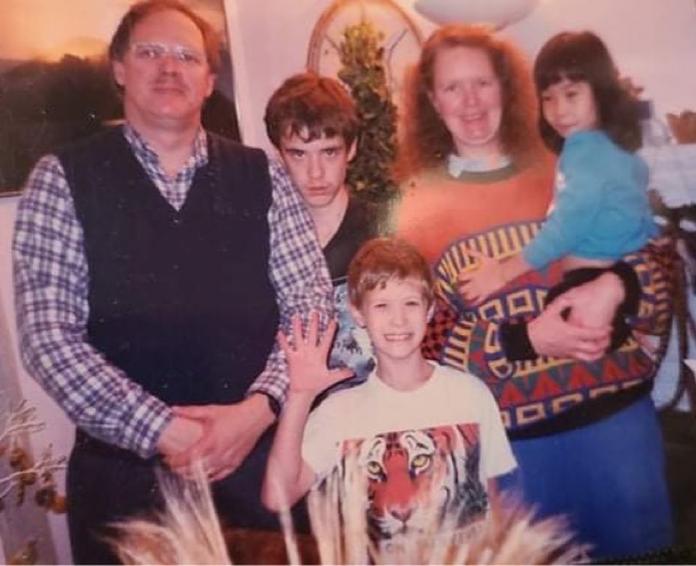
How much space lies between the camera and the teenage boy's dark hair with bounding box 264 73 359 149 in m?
1.57

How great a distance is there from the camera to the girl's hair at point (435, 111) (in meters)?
1.58

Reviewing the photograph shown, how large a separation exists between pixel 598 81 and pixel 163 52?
0.67 metres

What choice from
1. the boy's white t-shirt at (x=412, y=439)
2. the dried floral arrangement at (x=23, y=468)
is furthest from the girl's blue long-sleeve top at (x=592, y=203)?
the dried floral arrangement at (x=23, y=468)

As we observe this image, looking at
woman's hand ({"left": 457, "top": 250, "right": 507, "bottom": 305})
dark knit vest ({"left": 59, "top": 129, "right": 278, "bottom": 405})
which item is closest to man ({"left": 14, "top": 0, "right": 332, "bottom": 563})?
dark knit vest ({"left": 59, "top": 129, "right": 278, "bottom": 405})

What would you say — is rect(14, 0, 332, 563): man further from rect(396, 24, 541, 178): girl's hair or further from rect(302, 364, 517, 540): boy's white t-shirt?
rect(396, 24, 541, 178): girl's hair

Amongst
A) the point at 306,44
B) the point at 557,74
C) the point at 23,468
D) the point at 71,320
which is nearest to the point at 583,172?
the point at 557,74

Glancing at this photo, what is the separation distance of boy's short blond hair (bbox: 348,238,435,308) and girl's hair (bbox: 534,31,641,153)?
0.91ft

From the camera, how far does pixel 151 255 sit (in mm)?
1531

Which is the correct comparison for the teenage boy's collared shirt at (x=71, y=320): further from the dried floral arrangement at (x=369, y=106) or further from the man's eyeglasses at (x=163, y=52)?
the dried floral arrangement at (x=369, y=106)

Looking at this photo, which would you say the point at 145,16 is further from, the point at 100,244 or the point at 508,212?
the point at 508,212

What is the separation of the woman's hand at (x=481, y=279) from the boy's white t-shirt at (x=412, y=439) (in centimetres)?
12

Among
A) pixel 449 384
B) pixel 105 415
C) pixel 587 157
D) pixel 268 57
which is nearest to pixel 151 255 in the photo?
pixel 105 415

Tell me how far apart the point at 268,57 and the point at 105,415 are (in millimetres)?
598

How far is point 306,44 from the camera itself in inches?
62.1
